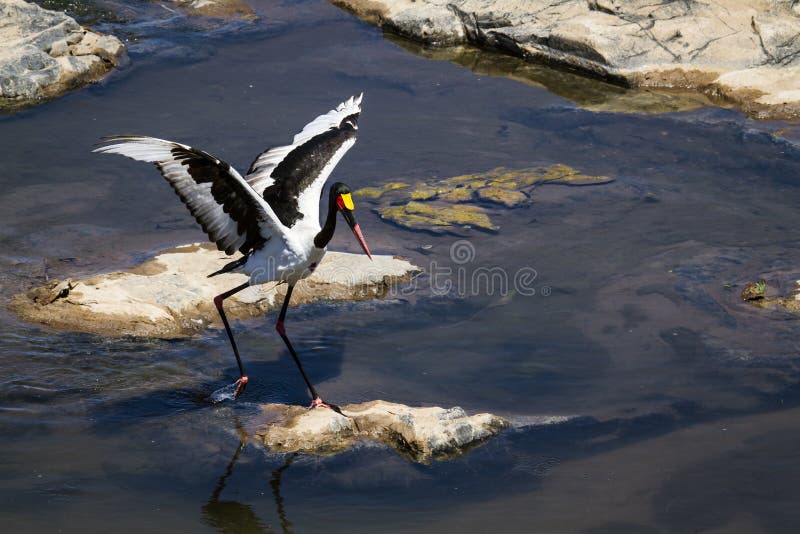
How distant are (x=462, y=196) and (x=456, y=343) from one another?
2.56 m

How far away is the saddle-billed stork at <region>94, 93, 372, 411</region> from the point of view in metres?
5.48

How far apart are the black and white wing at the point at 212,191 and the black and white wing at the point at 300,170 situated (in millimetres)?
385

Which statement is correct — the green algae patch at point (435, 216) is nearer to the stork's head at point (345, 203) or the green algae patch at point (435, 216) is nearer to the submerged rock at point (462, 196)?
the submerged rock at point (462, 196)

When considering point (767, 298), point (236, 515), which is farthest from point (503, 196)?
point (236, 515)

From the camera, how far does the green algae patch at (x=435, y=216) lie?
8.65 m

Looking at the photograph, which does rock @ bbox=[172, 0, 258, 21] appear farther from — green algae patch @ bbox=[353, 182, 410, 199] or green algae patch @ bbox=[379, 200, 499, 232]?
green algae patch @ bbox=[379, 200, 499, 232]

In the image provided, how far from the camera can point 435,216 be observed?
8.79 metres

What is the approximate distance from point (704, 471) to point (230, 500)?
2.56 m

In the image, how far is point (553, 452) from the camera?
5.59m

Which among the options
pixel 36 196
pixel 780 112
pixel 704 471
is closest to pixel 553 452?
pixel 704 471

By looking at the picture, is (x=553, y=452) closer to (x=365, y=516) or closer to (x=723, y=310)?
(x=365, y=516)

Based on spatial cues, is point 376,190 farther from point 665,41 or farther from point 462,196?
point 665,41

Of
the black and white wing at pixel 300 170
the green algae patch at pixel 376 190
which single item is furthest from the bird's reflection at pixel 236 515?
the green algae patch at pixel 376 190

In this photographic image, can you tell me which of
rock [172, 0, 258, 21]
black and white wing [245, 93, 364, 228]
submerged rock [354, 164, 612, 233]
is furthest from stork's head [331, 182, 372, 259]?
rock [172, 0, 258, 21]
